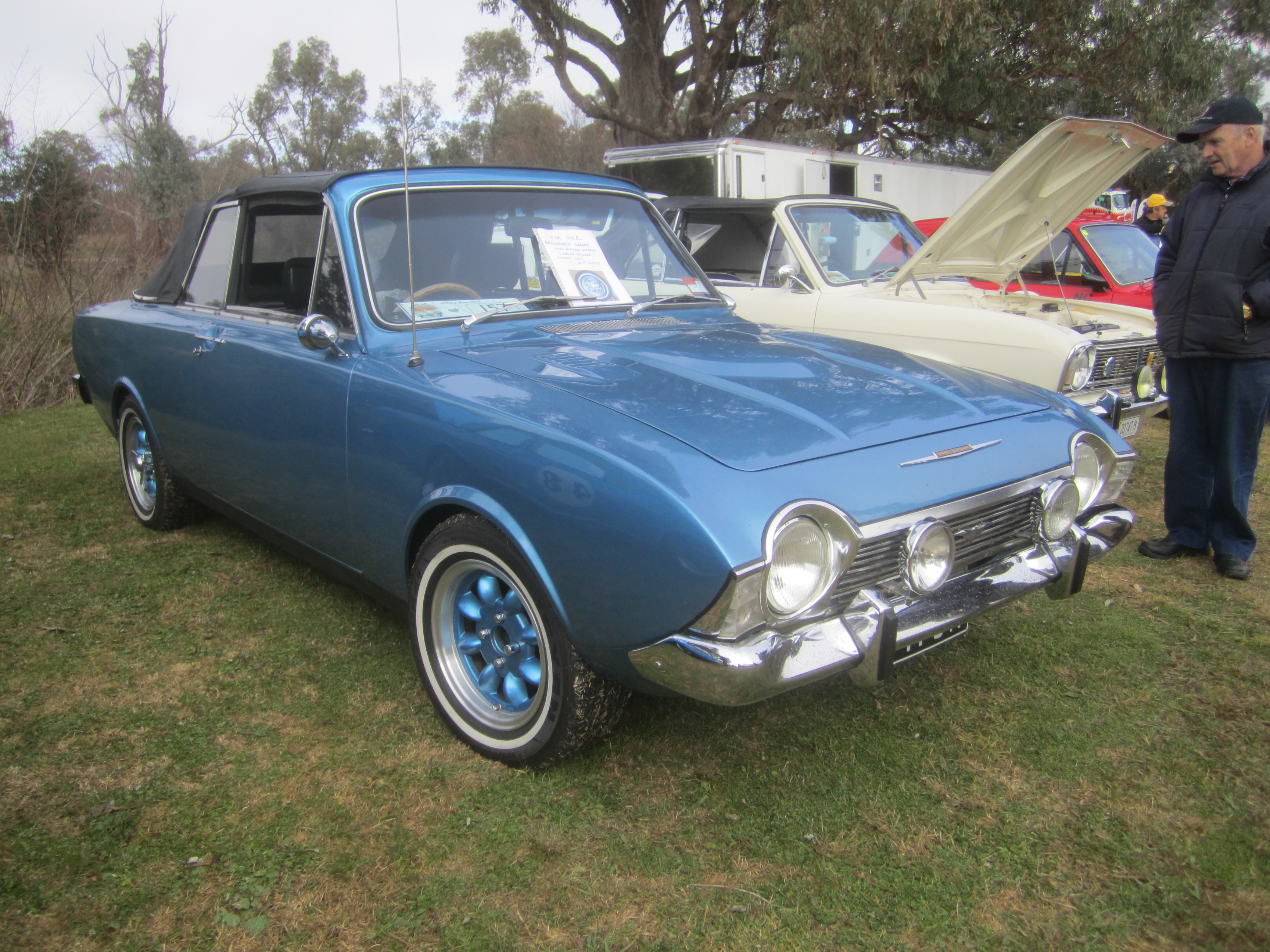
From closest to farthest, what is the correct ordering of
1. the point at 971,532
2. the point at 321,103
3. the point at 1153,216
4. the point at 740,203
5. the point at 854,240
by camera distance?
1. the point at 971,532
2. the point at 854,240
3. the point at 740,203
4. the point at 1153,216
5. the point at 321,103

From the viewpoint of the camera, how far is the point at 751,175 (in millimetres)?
10820

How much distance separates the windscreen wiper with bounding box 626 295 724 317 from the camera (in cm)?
A: 344

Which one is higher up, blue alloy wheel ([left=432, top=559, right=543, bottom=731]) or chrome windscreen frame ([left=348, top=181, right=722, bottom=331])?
chrome windscreen frame ([left=348, top=181, right=722, bottom=331])

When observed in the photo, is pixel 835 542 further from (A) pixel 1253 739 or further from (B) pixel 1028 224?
(B) pixel 1028 224

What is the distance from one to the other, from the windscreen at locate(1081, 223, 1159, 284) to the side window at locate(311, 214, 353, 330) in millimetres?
6442

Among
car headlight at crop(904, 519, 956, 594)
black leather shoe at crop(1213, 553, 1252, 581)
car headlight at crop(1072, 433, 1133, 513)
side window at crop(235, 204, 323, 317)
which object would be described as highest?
side window at crop(235, 204, 323, 317)

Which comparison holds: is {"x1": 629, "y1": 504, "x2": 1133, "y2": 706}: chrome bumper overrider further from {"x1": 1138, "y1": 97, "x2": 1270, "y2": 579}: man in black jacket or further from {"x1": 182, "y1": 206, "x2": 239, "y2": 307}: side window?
{"x1": 182, "y1": 206, "x2": 239, "y2": 307}: side window

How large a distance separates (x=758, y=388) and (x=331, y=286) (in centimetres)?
148

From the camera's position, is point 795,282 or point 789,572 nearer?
point 789,572

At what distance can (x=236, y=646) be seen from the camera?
3428 millimetres

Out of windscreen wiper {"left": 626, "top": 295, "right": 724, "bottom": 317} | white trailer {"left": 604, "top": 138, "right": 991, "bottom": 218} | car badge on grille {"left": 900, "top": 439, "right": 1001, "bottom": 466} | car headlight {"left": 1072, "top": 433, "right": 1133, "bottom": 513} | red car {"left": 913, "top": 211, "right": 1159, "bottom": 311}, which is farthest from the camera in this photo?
white trailer {"left": 604, "top": 138, "right": 991, "bottom": 218}

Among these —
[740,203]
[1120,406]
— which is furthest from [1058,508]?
[740,203]

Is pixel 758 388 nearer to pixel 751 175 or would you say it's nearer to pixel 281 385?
pixel 281 385

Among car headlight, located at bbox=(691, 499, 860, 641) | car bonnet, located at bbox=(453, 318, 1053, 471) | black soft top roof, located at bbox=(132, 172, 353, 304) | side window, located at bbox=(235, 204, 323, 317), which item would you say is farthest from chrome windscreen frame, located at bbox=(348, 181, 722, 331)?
car headlight, located at bbox=(691, 499, 860, 641)
